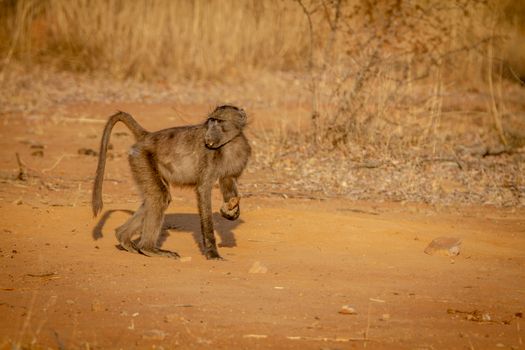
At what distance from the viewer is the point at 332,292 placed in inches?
235

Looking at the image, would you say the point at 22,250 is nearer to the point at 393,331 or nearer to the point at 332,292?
the point at 332,292

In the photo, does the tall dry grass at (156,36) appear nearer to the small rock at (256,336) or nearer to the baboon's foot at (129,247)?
the baboon's foot at (129,247)

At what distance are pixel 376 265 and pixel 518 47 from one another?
1234 centimetres

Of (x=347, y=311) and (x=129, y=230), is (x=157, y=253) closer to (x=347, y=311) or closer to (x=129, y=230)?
(x=129, y=230)

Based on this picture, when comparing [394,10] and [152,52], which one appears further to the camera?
[152,52]

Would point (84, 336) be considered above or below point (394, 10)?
below

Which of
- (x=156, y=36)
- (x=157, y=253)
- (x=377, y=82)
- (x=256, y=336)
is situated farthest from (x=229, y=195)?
(x=156, y=36)

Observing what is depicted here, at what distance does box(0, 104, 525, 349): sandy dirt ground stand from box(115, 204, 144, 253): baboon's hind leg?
0.31ft

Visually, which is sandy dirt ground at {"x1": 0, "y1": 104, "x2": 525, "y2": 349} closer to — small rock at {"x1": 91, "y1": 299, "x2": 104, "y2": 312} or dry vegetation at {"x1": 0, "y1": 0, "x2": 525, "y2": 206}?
small rock at {"x1": 91, "y1": 299, "x2": 104, "y2": 312}

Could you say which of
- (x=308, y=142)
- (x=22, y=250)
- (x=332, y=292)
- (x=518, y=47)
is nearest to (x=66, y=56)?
(x=308, y=142)

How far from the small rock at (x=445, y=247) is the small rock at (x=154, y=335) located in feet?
10.0

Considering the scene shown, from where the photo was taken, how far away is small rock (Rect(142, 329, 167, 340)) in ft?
15.7

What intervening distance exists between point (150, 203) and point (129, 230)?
0.31 m

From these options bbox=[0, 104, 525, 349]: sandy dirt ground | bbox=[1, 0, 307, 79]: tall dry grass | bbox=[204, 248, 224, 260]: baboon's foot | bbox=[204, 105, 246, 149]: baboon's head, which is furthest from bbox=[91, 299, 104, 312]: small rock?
bbox=[1, 0, 307, 79]: tall dry grass
